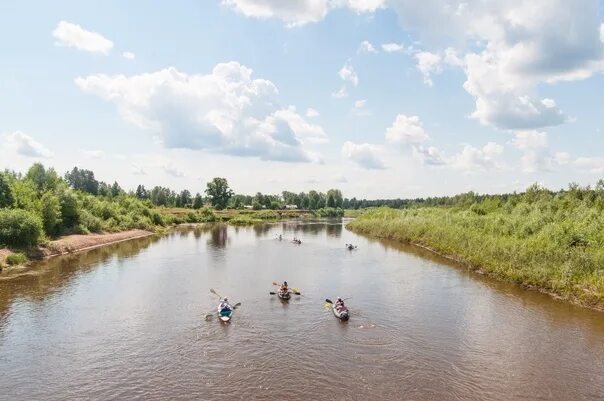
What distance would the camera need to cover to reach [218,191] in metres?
191

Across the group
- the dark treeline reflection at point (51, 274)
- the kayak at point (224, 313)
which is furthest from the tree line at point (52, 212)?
the kayak at point (224, 313)

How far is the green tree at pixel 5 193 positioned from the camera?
59.1 metres

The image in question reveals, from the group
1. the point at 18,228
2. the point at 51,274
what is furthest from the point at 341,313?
the point at 18,228

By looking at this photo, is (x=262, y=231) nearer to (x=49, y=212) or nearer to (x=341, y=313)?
(x=49, y=212)

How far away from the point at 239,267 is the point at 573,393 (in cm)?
4127

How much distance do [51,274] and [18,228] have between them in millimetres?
10701

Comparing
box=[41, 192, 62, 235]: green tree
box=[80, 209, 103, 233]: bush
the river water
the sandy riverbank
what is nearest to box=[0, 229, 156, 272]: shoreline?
the sandy riverbank

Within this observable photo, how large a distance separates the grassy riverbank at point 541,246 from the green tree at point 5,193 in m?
65.7

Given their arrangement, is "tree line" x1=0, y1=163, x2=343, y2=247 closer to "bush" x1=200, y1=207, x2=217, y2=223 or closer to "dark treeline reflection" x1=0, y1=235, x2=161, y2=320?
"dark treeline reflection" x1=0, y1=235, x2=161, y2=320

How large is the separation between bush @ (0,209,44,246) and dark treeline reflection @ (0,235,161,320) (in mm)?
4074

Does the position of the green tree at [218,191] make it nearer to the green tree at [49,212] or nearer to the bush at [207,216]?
the bush at [207,216]

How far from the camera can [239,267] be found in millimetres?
55750

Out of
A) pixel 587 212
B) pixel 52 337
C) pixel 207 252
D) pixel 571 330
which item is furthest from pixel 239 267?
pixel 587 212

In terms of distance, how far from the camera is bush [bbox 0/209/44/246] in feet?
171
